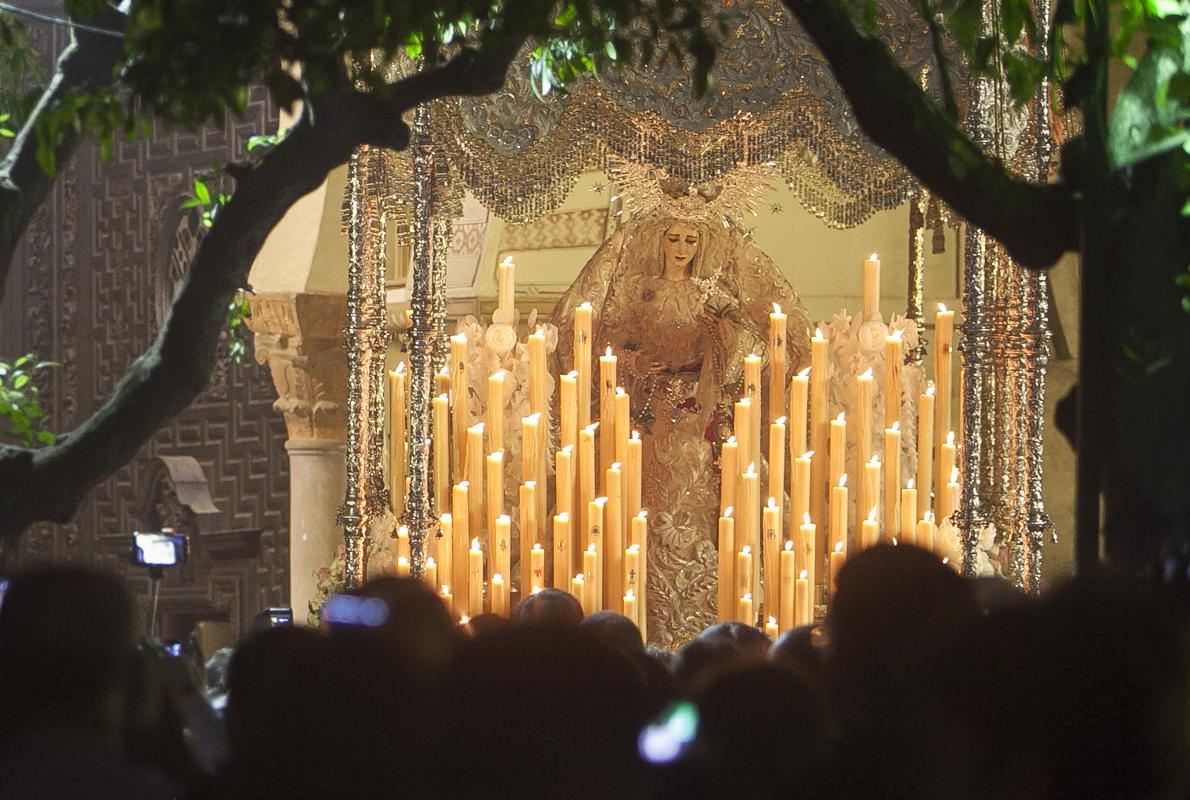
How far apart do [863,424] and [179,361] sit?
3.39 metres

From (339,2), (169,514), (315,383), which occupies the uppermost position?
(339,2)

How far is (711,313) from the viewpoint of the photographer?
7.03m

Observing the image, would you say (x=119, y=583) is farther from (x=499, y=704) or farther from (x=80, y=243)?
(x=80, y=243)

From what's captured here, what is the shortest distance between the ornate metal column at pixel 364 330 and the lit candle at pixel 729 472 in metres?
1.24

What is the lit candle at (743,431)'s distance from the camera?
21.0 feet

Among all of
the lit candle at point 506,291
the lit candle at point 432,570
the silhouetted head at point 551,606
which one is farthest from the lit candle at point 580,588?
the silhouetted head at point 551,606

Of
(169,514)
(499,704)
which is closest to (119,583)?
(499,704)

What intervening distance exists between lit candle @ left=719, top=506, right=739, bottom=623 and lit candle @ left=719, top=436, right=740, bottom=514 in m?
0.07

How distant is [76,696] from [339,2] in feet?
4.07

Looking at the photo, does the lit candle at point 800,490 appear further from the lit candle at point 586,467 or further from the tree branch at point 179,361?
the tree branch at point 179,361

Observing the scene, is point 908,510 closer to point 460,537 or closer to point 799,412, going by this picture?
point 799,412

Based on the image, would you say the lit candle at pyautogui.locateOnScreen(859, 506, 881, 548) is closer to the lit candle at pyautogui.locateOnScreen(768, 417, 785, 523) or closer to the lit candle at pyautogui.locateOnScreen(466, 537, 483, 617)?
the lit candle at pyautogui.locateOnScreen(768, 417, 785, 523)

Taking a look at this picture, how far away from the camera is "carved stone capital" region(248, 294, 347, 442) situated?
9.30m

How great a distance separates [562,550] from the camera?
6438 mm
